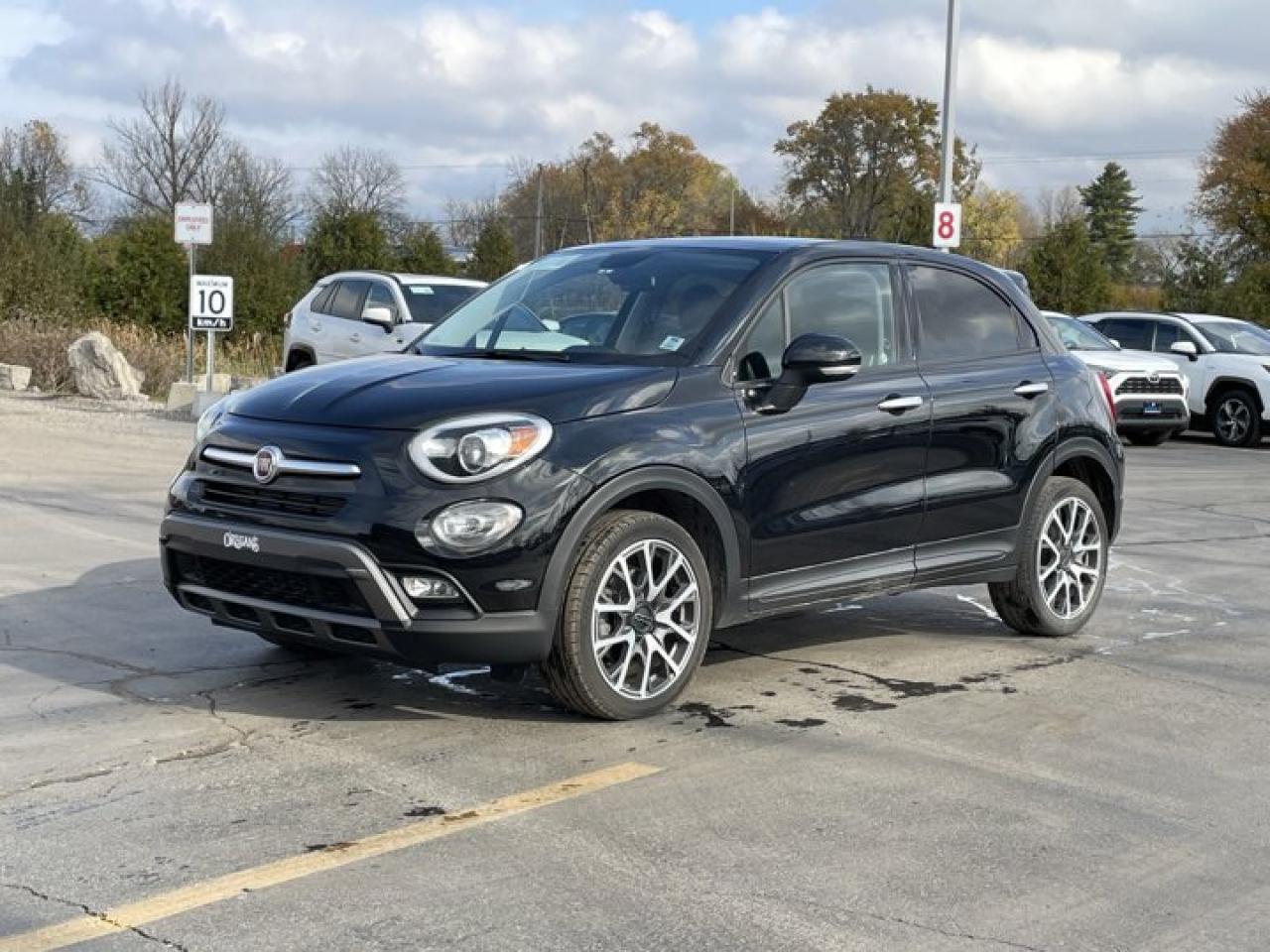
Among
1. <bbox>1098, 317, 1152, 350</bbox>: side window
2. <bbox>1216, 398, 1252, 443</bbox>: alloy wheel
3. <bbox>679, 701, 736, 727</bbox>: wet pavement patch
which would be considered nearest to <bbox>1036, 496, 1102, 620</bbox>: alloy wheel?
<bbox>679, 701, 736, 727</bbox>: wet pavement patch

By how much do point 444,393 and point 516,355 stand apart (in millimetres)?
824

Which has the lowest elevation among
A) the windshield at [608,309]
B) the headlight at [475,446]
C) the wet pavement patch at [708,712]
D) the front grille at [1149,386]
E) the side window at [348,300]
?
the wet pavement patch at [708,712]

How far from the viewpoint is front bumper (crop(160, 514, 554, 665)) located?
5.50 meters

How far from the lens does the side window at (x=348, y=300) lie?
1902 cm

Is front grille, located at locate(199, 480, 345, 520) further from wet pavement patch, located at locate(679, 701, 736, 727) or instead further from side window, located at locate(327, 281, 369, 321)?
side window, located at locate(327, 281, 369, 321)

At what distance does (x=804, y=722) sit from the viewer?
6.12m

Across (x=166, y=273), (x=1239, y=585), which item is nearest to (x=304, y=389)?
(x=1239, y=585)

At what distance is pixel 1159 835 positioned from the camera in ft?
16.1

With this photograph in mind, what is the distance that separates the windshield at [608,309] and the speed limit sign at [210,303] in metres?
13.6

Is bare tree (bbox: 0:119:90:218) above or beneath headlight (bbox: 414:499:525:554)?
above

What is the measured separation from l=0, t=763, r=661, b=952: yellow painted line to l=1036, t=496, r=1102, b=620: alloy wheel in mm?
3073

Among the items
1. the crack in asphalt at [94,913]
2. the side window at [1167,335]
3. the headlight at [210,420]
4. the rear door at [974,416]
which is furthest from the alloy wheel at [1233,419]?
the crack in asphalt at [94,913]

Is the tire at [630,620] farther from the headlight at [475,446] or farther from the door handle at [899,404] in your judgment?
the door handle at [899,404]

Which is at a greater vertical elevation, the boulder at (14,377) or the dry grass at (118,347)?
the dry grass at (118,347)
